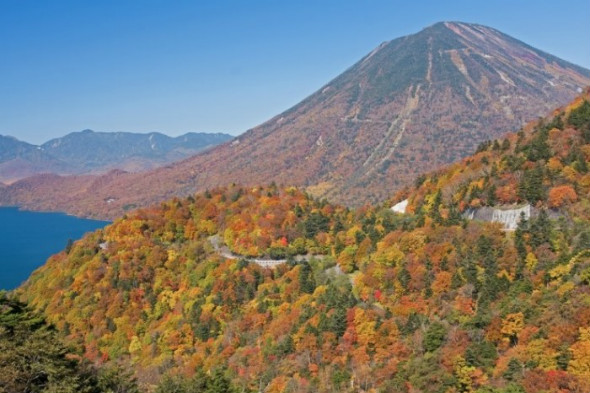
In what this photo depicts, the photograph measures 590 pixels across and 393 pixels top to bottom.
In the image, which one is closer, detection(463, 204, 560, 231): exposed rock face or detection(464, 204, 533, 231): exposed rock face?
detection(463, 204, 560, 231): exposed rock face

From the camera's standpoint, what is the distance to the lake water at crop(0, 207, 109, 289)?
10788 cm

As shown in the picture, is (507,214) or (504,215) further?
(504,215)

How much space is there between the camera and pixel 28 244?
147 metres

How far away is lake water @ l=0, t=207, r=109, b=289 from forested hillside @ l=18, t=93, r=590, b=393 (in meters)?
45.4

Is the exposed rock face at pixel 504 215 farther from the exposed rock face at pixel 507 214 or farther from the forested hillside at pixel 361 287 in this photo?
the forested hillside at pixel 361 287

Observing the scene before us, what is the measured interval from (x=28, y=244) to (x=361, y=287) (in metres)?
129

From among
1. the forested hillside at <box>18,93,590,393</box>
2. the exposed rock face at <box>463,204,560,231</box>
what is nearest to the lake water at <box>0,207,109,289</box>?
the forested hillside at <box>18,93,590,393</box>

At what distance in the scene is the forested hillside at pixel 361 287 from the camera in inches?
1183

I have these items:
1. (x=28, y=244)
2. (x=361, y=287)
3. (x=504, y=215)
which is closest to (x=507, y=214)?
(x=504, y=215)

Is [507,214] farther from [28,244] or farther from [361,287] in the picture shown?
[28,244]

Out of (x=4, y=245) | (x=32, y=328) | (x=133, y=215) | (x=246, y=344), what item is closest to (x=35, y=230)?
(x=4, y=245)

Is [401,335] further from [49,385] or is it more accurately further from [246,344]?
[49,385]

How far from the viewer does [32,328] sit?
26.5m

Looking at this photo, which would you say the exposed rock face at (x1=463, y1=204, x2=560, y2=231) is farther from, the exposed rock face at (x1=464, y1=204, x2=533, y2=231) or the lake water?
the lake water
